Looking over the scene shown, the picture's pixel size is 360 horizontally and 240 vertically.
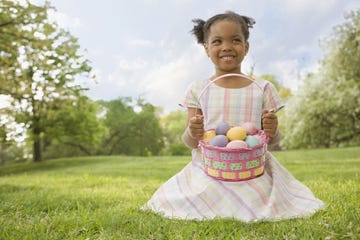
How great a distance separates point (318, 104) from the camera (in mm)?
18922

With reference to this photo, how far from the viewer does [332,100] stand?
18375 mm

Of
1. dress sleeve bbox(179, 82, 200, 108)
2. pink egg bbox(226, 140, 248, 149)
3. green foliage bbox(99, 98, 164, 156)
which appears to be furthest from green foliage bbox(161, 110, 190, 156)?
pink egg bbox(226, 140, 248, 149)

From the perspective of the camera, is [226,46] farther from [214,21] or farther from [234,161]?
[234,161]

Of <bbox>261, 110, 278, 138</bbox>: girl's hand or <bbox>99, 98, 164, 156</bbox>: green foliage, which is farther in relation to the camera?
<bbox>99, 98, 164, 156</bbox>: green foliage

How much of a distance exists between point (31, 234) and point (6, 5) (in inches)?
247

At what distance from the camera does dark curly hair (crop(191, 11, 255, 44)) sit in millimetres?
2829

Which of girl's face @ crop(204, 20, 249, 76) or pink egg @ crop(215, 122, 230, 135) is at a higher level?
girl's face @ crop(204, 20, 249, 76)

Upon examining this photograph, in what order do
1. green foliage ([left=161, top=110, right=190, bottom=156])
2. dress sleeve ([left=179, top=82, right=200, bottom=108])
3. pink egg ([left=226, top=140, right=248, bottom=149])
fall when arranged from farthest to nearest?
green foliage ([left=161, top=110, right=190, bottom=156]) < dress sleeve ([left=179, top=82, right=200, bottom=108]) < pink egg ([left=226, top=140, right=248, bottom=149])

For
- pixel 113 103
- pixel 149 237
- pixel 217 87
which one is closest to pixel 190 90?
pixel 217 87

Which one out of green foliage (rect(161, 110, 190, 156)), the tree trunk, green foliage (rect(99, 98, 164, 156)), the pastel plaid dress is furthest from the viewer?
green foliage (rect(99, 98, 164, 156))

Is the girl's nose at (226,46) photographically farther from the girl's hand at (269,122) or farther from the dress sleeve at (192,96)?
the girl's hand at (269,122)

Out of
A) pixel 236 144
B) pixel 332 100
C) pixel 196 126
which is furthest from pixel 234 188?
pixel 332 100

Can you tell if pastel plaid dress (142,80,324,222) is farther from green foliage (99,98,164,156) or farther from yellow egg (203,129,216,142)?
green foliage (99,98,164,156)

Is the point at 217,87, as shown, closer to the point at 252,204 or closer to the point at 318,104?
the point at 252,204
